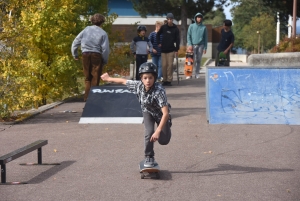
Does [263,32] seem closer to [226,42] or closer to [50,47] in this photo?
[226,42]

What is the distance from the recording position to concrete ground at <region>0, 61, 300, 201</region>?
7082mm

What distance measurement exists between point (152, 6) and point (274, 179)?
4730cm

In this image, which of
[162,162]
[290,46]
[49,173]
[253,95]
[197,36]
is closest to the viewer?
[49,173]

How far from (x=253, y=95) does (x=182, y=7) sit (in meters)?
41.3

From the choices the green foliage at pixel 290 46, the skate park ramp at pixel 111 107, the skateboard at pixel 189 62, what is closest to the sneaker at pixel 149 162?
the skate park ramp at pixel 111 107

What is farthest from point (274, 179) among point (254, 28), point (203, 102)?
point (254, 28)

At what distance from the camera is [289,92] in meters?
12.2

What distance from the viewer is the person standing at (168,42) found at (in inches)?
776

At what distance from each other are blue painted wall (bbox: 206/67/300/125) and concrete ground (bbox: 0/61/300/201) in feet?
0.88

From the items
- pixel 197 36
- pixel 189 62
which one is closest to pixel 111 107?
pixel 197 36

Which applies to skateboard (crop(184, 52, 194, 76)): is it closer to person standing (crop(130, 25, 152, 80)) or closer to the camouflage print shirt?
person standing (crop(130, 25, 152, 80))

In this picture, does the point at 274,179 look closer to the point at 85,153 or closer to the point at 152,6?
the point at 85,153

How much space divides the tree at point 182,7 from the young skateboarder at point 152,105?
43932 millimetres

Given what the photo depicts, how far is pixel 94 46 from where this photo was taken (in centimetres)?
1418
